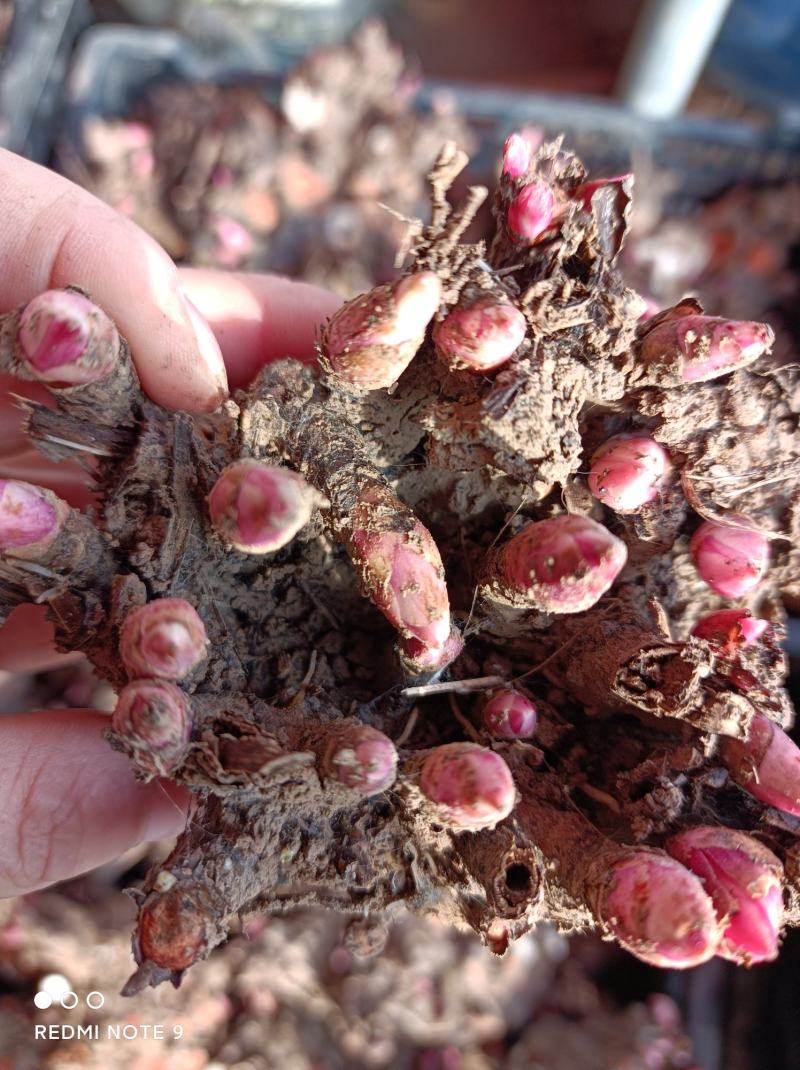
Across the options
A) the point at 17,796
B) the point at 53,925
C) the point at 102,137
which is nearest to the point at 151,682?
the point at 17,796

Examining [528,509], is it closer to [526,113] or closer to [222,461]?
[222,461]

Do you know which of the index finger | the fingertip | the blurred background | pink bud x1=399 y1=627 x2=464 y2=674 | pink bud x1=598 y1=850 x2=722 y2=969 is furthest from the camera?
the blurred background

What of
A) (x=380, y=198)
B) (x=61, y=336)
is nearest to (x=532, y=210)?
(x=61, y=336)

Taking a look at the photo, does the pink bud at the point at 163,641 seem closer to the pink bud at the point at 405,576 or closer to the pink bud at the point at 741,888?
the pink bud at the point at 405,576

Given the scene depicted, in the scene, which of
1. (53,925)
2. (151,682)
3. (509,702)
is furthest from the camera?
(53,925)

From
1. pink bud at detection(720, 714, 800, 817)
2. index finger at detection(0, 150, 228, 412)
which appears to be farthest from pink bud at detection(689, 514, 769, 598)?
index finger at detection(0, 150, 228, 412)

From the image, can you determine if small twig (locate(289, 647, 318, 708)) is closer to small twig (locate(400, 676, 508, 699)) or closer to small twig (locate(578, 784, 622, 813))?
small twig (locate(400, 676, 508, 699))

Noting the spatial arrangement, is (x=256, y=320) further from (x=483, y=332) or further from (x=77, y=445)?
(x=483, y=332)
